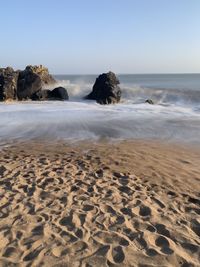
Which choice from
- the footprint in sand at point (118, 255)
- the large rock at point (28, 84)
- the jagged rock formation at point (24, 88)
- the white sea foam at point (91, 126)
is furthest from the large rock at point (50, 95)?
the footprint in sand at point (118, 255)

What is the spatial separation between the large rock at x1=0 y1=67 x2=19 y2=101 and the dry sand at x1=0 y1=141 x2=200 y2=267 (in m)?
13.7

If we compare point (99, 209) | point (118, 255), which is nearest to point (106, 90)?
point (99, 209)

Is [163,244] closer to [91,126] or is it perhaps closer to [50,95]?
[91,126]

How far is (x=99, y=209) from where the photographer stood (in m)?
5.72

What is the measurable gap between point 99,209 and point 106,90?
17.9 m

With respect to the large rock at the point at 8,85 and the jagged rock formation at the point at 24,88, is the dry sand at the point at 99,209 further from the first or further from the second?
the jagged rock formation at the point at 24,88

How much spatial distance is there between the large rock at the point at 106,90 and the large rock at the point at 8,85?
460 cm

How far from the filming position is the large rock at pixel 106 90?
2288cm

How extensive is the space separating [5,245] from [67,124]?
8839 millimetres

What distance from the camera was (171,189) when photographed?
21.6 feet

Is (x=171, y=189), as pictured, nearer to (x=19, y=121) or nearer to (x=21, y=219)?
(x=21, y=219)

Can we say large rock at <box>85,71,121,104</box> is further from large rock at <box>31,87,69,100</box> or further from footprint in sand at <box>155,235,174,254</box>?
footprint in sand at <box>155,235,174,254</box>

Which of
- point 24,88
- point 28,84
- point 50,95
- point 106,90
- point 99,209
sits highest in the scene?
point 99,209

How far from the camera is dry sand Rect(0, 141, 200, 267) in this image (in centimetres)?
454
